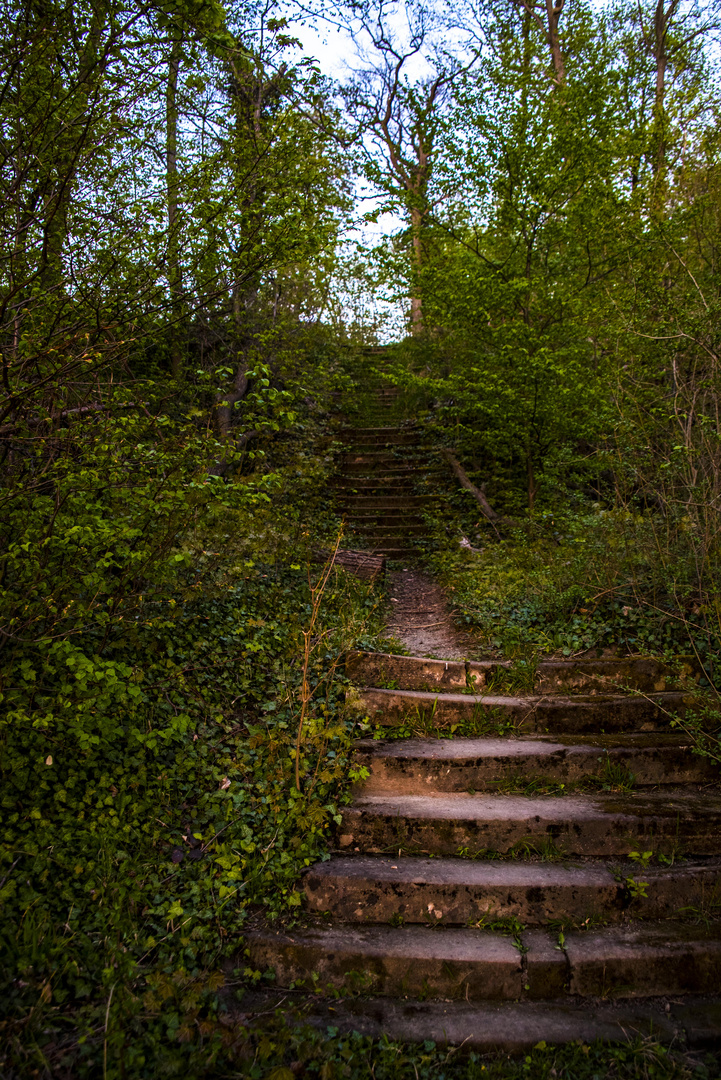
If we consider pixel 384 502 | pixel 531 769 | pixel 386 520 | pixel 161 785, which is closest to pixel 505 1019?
pixel 531 769

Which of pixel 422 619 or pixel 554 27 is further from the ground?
pixel 554 27

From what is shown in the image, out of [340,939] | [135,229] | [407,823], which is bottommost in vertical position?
[340,939]

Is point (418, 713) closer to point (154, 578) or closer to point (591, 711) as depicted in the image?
point (591, 711)

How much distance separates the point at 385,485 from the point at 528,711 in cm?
672

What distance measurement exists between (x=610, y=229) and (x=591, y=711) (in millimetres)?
6778

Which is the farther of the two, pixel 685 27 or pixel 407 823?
pixel 685 27

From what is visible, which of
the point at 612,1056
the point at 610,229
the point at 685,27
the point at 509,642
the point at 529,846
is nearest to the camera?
the point at 612,1056

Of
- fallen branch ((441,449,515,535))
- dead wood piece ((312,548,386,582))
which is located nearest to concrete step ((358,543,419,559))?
dead wood piece ((312,548,386,582))

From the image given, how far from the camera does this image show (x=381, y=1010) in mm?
2354

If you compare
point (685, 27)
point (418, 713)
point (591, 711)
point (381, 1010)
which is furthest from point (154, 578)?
point (685, 27)

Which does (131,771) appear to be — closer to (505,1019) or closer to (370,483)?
(505,1019)

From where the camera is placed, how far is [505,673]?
448cm

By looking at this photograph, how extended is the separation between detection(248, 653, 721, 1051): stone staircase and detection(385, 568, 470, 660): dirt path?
1437mm

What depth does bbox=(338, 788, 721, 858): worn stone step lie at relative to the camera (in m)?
2.97
